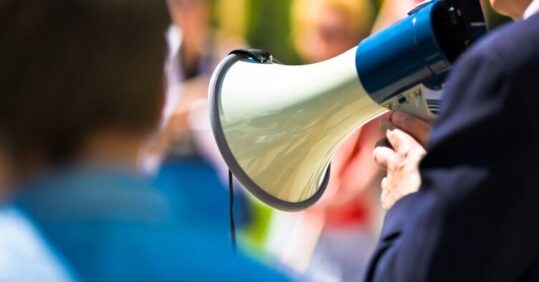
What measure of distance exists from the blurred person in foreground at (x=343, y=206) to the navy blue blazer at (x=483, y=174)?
288 centimetres

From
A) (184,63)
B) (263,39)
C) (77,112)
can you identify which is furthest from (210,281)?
(263,39)

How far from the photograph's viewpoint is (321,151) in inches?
89.2

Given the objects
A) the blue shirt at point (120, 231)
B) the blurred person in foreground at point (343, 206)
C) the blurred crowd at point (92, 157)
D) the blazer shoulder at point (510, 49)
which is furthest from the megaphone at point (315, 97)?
the blurred person in foreground at point (343, 206)

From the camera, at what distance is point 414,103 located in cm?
210

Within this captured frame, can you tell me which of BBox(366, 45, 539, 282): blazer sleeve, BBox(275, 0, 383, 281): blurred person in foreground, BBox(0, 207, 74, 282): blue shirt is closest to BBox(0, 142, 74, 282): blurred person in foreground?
BBox(0, 207, 74, 282): blue shirt

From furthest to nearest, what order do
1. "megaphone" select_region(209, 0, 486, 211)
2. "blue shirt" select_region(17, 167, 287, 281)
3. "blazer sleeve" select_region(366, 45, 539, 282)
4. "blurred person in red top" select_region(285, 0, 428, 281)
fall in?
"blurred person in red top" select_region(285, 0, 428, 281), "megaphone" select_region(209, 0, 486, 211), "blazer sleeve" select_region(366, 45, 539, 282), "blue shirt" select_region(17, 167, 287, 281)

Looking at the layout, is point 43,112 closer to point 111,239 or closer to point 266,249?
point 111,239

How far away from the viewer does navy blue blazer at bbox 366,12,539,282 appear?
183cm

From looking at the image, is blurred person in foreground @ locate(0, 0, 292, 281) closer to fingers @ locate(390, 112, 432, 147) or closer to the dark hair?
the dark hair

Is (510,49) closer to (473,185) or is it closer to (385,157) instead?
(473,185)

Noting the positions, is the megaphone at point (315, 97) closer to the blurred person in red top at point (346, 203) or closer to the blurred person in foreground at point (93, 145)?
the blurred person in foreground at point (93, 145)

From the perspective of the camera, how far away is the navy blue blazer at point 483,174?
5.99 ft

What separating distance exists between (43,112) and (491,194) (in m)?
0.71

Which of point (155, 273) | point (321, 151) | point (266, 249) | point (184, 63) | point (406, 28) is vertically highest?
point (155, 273)
